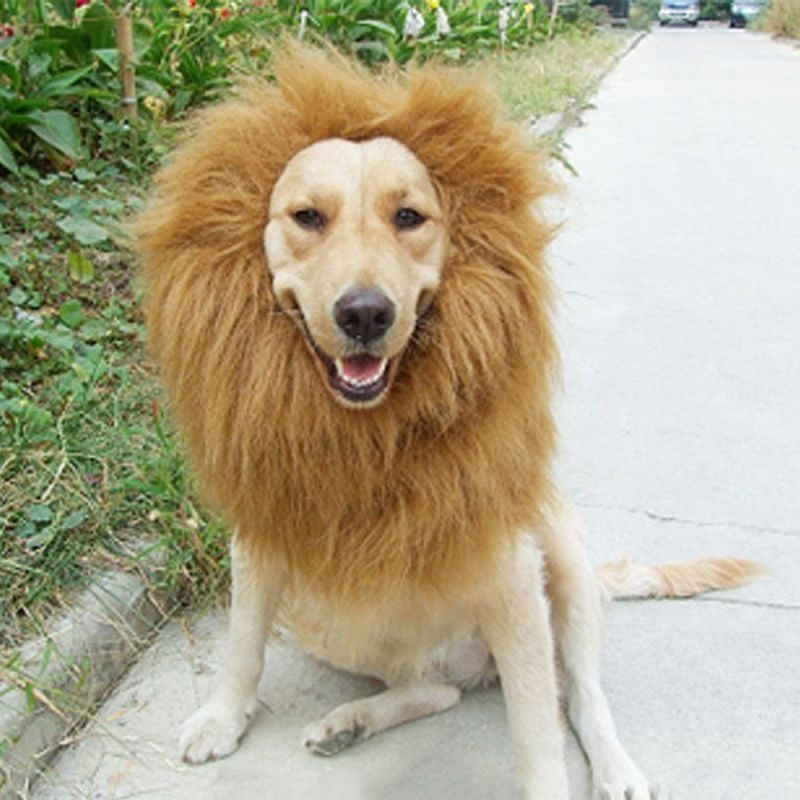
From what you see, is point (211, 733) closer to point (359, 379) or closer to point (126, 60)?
point (359, 379)

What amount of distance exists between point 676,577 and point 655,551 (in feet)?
1.17

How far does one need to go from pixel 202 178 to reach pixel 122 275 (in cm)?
267

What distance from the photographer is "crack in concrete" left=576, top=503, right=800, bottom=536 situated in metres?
3.89

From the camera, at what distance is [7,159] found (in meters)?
4.95

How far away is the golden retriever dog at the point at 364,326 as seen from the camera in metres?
2.24

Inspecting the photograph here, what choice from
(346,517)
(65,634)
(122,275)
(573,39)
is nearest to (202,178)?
(346,517)

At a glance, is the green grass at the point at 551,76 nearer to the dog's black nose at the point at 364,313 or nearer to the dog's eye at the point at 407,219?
the dog's eye at the point at 407,219

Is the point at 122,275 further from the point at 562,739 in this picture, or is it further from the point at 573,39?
the point at 573,39

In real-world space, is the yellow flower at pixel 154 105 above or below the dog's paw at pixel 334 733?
above

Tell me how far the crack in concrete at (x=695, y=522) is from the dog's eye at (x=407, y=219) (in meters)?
2.05

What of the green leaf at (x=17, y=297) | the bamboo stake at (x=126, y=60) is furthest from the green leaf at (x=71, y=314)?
the bamboo stake at (x=126, y=60)

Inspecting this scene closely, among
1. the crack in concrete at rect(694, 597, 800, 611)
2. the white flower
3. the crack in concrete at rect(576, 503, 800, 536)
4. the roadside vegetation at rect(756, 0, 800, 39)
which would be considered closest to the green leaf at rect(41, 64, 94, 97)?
the crack in concrete at rect(576, 503, 800, 536)

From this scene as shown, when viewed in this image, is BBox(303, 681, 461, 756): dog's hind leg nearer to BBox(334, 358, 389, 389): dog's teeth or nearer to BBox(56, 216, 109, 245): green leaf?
BBox(334, 358, 389, 389): dog's teeth

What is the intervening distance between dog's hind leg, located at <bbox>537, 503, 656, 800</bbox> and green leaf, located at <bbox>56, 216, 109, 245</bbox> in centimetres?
269
